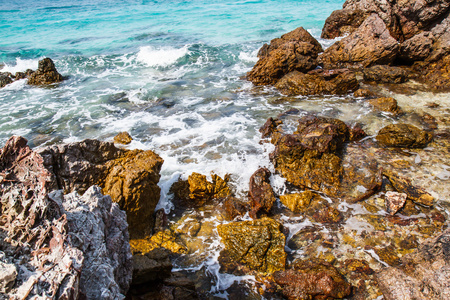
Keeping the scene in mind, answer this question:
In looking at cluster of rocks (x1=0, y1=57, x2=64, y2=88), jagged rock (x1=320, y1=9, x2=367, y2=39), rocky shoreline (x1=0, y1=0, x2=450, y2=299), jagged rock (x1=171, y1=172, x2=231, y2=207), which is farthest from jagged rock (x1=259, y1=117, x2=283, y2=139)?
cluster of rocks (x1=0, y1=57, x2=64, y2=88)

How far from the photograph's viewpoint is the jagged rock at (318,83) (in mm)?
12297

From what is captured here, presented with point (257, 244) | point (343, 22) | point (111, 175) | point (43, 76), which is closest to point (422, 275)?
point (257, 244)

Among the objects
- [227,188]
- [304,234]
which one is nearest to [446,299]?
[304,234]

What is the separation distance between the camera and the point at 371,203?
6.39m

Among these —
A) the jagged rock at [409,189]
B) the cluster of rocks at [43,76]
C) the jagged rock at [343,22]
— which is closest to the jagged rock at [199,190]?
the jagged rock at [409,189]

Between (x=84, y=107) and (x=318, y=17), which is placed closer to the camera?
(x=84, y=107)

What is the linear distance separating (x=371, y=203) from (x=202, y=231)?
409cm

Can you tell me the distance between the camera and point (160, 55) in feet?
65.3

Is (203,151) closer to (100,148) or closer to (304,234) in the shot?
(100,148)

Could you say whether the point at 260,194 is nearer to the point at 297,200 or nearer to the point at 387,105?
the point at 297,200

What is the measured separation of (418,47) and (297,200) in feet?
41.5

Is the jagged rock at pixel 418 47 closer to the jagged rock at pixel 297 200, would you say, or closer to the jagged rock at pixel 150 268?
the jagged rock at pixel 297 200

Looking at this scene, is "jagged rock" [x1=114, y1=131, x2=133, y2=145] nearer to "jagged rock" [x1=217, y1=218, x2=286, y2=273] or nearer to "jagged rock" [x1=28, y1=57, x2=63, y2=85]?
"jagged rock" [x1=217, y1=218, x2=286, y2=273]

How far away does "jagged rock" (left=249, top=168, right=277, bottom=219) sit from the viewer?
6.34m
